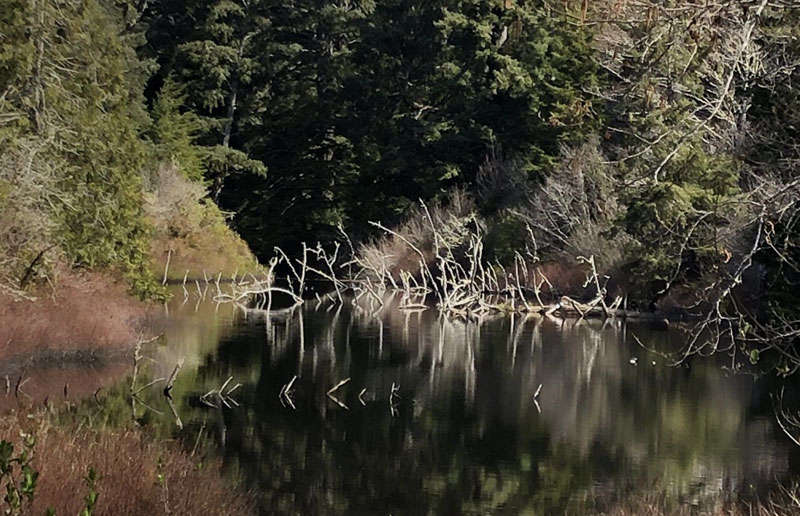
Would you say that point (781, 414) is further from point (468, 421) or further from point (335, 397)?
point (335, 397)

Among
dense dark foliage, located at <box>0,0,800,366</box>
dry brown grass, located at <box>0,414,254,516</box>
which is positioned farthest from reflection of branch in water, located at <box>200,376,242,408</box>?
dry brown grass, located at <box>0,414,254,516</box>

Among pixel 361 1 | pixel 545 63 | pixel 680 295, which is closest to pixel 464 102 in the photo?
pixel 545 63

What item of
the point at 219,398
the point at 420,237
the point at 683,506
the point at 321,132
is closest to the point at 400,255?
the point at 420,237

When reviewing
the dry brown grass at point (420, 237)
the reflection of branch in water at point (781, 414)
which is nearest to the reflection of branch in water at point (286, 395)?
the reflection of branch in water at point (781, 414)

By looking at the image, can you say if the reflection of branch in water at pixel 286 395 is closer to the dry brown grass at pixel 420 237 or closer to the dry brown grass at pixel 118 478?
the dry brown grass at pixel 118 478

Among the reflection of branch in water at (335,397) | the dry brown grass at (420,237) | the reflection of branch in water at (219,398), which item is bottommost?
the reflection of branch in water at (219,398)

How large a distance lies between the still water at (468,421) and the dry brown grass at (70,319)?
50.4 inches

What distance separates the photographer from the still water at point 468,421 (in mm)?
14797

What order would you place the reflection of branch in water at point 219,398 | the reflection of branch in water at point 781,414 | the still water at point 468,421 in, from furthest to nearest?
1. the reflection of branch in water at point 219,398
2. the reflection of branch in water at point 781,414
3. the still water at point 468,421

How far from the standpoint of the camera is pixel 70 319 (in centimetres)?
2242

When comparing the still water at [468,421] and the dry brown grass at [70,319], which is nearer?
the still water at [468,421]

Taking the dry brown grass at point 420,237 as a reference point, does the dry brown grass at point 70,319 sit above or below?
below

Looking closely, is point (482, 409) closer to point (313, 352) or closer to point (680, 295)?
point (313, 352)

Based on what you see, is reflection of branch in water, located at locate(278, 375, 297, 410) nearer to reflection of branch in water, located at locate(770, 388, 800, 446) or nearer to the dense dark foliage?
the dense dark foliage
